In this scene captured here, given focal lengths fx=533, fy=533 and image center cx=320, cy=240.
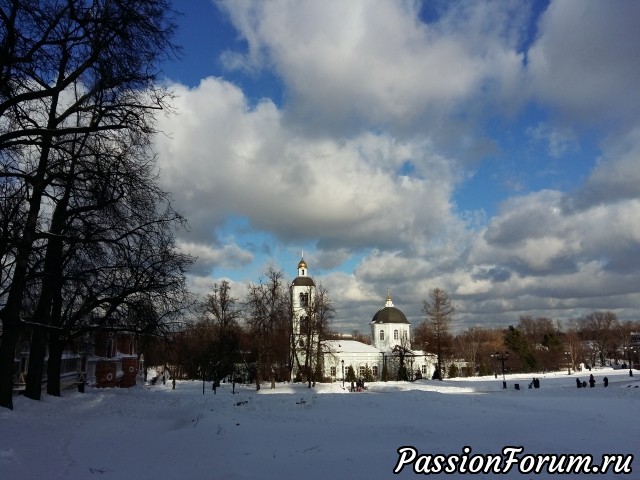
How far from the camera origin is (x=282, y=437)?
532 inches

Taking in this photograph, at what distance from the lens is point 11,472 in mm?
8648

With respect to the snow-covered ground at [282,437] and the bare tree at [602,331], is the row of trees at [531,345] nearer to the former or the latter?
the bare tree at [602,331]

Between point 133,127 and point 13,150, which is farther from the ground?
point 133,127

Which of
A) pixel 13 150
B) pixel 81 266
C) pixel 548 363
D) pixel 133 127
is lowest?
pixel 548 363

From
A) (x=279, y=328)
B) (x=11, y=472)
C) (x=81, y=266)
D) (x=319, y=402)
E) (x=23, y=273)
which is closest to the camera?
(x=11, y=472)

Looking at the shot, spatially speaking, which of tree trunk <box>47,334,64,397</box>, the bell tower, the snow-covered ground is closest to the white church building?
the bell tower

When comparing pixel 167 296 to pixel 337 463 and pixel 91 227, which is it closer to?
pixel 91 227

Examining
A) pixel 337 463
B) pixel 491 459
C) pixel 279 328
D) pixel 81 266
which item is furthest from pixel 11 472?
pixel 279 328

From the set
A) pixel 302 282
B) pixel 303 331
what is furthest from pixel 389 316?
pixel 303 331

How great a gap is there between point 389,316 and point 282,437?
77933 millimetres

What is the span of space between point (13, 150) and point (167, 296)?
30.2ft

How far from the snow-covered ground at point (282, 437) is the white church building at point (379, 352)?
1727 inches

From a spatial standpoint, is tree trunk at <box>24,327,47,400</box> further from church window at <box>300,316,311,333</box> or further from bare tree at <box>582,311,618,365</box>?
bare tree at <box>582,311,618,365</box>

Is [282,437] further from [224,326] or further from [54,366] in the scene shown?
[224,326]
